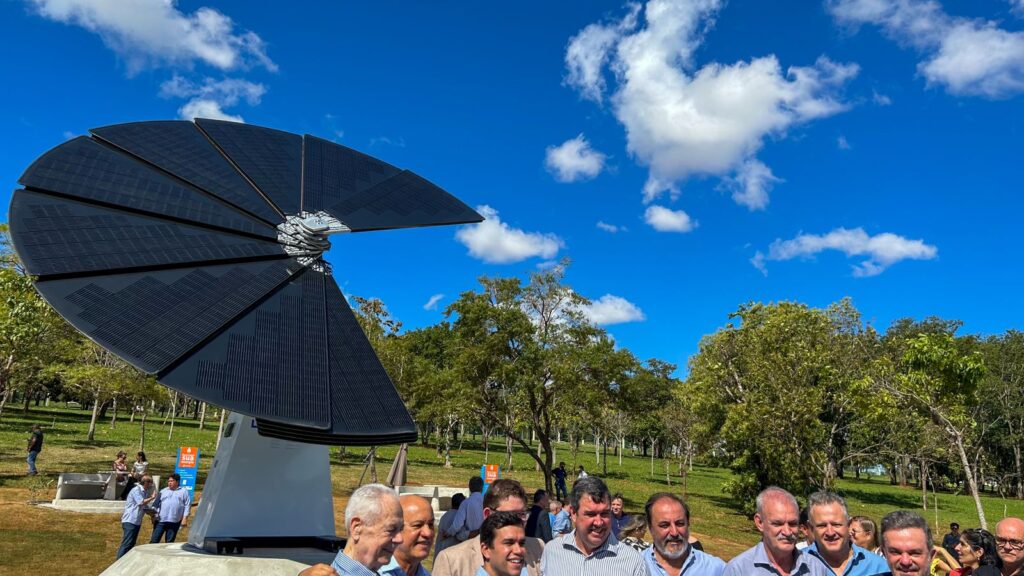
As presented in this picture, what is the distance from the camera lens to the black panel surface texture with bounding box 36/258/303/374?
7883 millimetres

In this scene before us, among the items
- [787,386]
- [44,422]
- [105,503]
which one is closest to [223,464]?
[105,503]

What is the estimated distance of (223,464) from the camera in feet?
33.7

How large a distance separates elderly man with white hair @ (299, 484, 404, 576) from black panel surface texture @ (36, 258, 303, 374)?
491 centimetres

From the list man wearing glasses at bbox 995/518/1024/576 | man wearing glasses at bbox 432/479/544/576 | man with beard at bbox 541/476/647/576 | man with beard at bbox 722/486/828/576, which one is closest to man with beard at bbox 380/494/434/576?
man wearing glasses at bbox 432/479/544/576

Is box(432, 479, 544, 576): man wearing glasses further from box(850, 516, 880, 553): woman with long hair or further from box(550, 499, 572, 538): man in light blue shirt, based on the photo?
box(550, 499, 572, 538): man in light blue shirt

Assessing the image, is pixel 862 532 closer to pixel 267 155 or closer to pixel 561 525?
pixel 561 525

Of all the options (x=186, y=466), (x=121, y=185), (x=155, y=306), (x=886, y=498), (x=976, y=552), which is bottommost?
(x=886, y=498)

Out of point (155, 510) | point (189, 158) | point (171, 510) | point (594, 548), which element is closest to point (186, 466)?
point (155, 510)

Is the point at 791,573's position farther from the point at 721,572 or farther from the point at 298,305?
the point at 298,305

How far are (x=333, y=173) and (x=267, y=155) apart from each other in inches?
52.7

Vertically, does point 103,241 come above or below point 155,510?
above

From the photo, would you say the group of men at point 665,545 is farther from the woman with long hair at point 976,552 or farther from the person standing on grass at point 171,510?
the person standing on grass at point 171,510

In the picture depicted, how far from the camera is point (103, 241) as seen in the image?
361 inches

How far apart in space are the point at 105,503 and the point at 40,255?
53.1 ft
